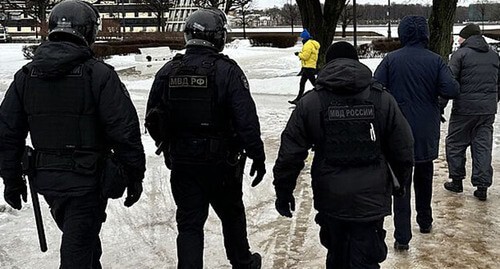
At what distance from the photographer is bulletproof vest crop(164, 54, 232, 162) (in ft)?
12.5

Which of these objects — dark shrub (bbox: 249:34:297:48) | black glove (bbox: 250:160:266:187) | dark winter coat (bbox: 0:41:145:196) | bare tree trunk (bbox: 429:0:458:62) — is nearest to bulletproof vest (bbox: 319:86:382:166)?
black glove (bbox: 250:160:266:187)

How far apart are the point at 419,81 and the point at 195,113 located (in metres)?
1.98

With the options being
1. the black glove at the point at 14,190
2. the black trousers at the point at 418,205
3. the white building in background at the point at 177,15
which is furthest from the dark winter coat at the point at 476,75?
the white building in background at the point at 177,15

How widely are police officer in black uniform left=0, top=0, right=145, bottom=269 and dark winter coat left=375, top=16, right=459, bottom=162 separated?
234cm

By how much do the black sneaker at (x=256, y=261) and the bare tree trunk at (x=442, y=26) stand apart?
7326mm

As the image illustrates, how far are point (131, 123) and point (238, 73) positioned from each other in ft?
2.69

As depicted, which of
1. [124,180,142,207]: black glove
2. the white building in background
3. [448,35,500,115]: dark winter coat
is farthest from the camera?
the white building in background

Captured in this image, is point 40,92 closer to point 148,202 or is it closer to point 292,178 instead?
point 292,178

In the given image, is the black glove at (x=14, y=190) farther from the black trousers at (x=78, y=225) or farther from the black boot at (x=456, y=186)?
the black boot at (x=456, y=186)

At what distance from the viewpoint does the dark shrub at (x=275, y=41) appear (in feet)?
137

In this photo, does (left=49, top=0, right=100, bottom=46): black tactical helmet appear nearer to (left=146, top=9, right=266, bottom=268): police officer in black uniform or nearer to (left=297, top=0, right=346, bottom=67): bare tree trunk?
(left=146, top=9, right=266, bottom=268): police officer in black uniform

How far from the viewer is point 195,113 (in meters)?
3.87

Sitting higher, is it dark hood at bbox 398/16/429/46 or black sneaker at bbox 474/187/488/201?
dark hood at bbox 398/16/429/46

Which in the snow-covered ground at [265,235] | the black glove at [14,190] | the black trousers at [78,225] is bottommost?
the snow-covered ground at [265,235]
